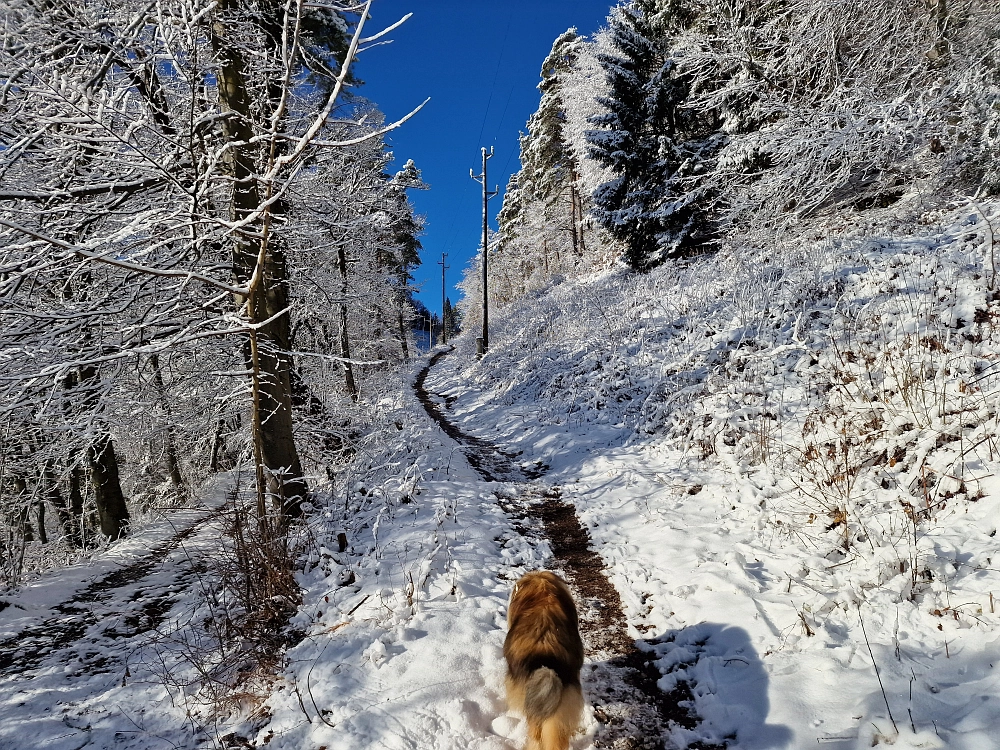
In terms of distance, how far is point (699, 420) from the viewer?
6.94m

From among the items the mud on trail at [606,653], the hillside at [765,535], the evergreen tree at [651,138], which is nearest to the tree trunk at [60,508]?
the hillside at [765,535]

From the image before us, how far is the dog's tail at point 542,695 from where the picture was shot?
240 cm

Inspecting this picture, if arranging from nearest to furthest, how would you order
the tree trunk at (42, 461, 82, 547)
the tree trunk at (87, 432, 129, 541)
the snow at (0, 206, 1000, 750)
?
the snow at (0, 206, 1000, 750) → the tree trunk at (87, 432, 129, 541) → the tree trunk at (42, 461, 82, 547)

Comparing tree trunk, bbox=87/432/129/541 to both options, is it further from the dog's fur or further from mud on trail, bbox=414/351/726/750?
the dog's fur

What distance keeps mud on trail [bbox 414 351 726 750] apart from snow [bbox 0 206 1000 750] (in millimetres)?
→ 76

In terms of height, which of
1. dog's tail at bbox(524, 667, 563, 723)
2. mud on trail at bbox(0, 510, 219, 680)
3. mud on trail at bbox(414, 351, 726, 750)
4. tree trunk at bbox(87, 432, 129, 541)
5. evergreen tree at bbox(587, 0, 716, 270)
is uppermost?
evergreen tree at bbox(587, 0, 716, 270)

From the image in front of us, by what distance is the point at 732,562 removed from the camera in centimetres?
407

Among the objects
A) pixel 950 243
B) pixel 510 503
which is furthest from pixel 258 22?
pixel 950 243

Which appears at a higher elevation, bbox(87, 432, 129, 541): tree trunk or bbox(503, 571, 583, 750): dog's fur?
bbox(87, 432, 129, 541): tree trunk

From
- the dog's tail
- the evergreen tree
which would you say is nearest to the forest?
the dog's tail

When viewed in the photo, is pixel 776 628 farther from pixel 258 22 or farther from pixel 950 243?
pixel 258 22

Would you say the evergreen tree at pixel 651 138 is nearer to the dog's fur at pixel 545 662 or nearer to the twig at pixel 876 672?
the twig at pixel 876 672

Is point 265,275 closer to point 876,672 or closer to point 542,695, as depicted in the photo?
point 542,695

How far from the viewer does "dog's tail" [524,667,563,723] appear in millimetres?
2404
